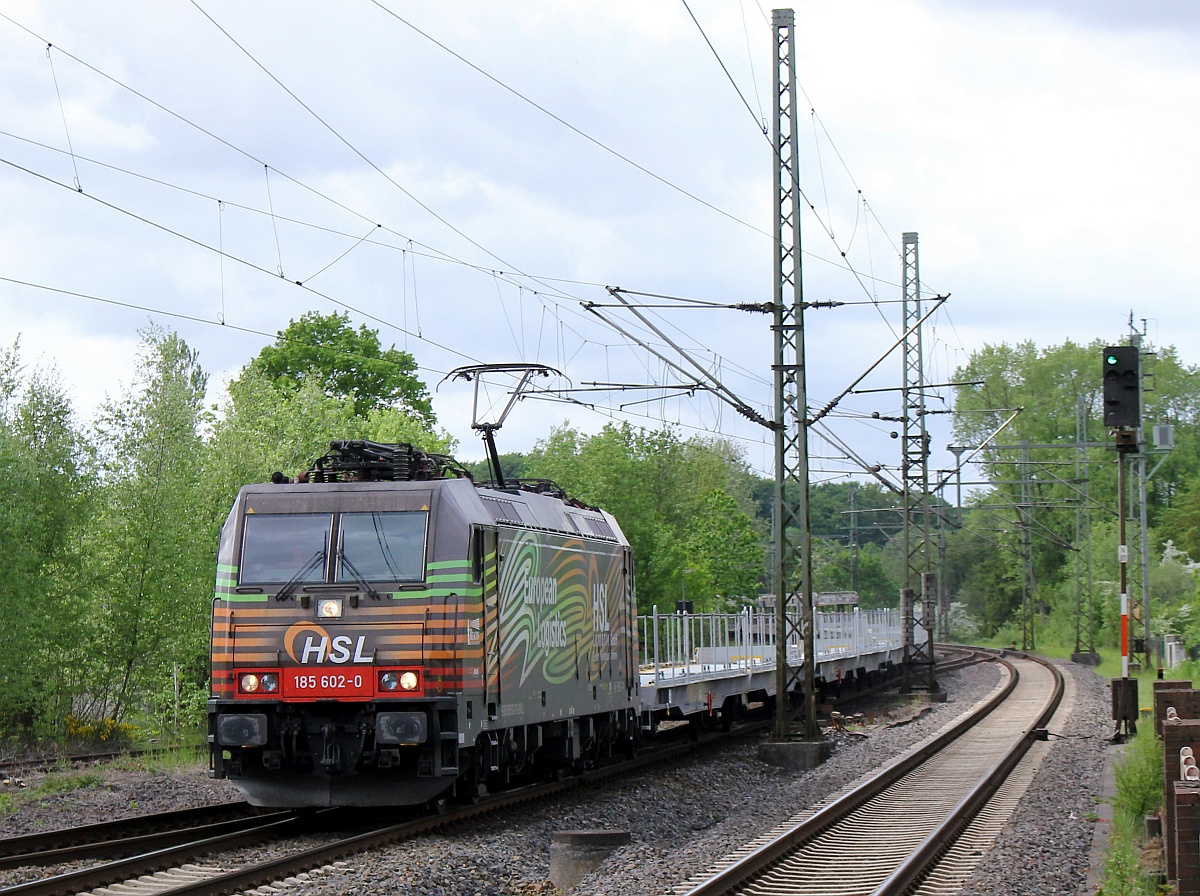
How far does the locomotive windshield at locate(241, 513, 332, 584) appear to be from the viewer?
1416 cm

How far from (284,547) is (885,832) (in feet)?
21.3

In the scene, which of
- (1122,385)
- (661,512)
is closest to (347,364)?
(661,512)

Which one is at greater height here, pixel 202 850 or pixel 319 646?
pixel 319 646

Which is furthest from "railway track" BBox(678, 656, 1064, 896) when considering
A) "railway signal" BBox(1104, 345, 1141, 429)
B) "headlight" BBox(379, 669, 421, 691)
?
"railway signal" BBox(1104, 345, 1141, 429)

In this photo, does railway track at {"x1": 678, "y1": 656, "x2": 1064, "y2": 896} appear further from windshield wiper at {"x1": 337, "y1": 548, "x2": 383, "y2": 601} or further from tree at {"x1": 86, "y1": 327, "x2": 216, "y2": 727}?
tree at {"x1": 86, "y1": 327, "x2": 216, "y2": 727}

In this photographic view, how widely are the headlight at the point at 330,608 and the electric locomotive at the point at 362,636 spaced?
0.01 m

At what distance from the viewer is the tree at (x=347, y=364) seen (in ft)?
192

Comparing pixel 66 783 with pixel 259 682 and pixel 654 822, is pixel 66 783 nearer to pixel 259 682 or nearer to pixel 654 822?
pixel 259 682

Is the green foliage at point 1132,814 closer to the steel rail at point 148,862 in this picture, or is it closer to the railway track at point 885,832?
the railway track at point 885,832

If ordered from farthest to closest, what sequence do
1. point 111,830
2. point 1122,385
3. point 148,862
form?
point 1122,385
point 111,830
point 148,862

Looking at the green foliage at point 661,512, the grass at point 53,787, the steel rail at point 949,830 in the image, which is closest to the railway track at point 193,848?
the grass at point 53,787

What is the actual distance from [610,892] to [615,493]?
50329 millimetres

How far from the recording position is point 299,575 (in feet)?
46.3

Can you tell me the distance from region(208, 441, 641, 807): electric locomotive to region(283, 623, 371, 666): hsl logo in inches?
0.5
